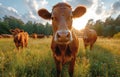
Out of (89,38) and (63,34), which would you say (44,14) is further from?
(89,38)

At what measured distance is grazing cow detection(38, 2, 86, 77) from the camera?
393cm

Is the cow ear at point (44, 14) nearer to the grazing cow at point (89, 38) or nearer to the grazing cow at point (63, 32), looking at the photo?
the grazing cow at point (63, 32)

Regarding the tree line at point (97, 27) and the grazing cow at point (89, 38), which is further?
the tree line at point (97, 27)

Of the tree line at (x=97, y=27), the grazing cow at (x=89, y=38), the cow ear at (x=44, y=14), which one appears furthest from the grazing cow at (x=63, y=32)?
the tree line at (x=97, y=27)

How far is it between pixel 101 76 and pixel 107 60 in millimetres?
2091

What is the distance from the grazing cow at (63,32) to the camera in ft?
12.9

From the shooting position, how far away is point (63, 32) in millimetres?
3834

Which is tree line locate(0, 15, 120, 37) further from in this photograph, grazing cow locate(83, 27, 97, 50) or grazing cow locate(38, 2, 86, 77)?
grazing cow locate(38, 2, 86, 77)

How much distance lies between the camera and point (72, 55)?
5.09 metres

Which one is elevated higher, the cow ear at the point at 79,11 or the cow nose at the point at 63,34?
the cow ear at the point at 79,11

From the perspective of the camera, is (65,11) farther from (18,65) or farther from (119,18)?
(119,18)

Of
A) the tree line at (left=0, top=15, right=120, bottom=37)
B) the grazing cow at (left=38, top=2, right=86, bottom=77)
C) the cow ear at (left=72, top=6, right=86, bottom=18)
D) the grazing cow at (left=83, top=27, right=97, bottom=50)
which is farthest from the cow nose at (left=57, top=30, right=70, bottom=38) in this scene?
the tree line at (left=0, top=15, right=120, bottom=37)

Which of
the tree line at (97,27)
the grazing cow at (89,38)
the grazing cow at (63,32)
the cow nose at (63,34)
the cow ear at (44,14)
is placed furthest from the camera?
the tree line at (97,27)

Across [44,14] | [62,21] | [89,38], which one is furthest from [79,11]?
[89,38]
